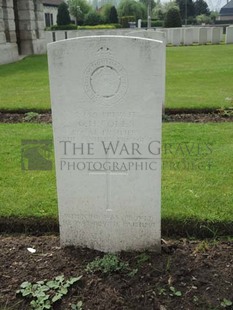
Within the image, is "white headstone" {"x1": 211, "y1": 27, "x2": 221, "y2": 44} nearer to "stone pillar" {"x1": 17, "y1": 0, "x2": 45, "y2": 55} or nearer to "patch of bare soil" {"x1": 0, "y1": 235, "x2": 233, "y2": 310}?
"stone pillar" {"x1": 17, "y1": 0, "x2": 45, "y2": 55}

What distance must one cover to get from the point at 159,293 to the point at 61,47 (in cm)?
177

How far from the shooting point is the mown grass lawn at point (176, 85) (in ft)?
26.1

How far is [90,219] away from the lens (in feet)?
9.78

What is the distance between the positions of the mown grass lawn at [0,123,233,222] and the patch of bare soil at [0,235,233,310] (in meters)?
0.44

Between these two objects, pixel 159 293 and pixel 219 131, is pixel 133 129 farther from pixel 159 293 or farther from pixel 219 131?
pixel 219 131

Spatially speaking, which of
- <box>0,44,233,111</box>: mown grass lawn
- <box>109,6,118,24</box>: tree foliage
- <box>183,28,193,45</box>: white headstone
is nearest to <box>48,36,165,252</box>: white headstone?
<box>0,44,233,111</box>: mown grass lawn

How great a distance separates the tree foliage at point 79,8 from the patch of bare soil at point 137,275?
61797mm

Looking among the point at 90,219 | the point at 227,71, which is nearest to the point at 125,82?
the point at 90,219

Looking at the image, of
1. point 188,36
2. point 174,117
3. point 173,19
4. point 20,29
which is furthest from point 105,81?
point 173,19

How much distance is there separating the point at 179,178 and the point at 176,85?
6.52 meters

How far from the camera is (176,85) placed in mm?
10391

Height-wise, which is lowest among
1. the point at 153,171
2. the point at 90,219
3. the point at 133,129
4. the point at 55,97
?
the point at 90,219

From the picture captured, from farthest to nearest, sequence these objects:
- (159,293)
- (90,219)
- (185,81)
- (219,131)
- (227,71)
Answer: (227,71) < (185,81) < (219,131) < (90,219) < (159,293)

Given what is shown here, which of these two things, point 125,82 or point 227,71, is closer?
point 125,82
